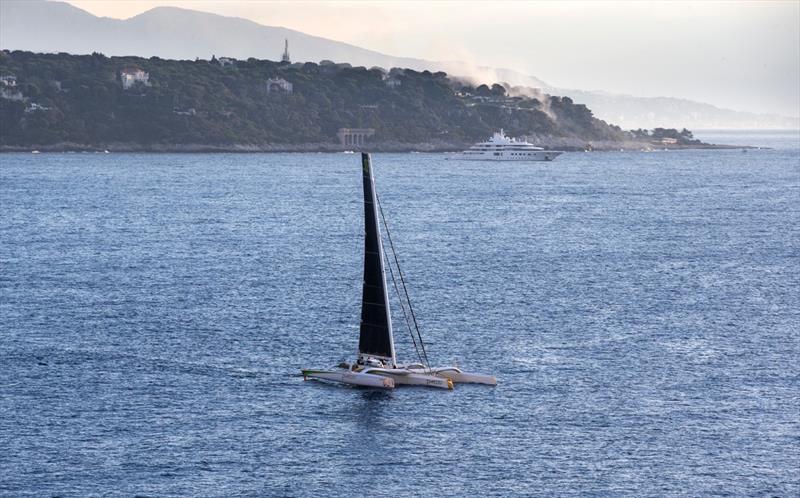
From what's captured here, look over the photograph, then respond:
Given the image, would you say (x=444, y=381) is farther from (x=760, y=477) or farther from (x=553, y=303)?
(x=553, y=303)

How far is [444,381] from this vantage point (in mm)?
63156

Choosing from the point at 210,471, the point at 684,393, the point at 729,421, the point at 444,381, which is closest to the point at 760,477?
the point at 729,421

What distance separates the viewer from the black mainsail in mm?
63062

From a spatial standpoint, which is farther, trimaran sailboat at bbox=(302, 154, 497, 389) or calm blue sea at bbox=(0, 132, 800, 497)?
trimaran sailboat at bbox=(302, 154, 497, 389)

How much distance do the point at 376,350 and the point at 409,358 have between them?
6252 mm

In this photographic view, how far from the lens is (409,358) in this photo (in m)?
70.5

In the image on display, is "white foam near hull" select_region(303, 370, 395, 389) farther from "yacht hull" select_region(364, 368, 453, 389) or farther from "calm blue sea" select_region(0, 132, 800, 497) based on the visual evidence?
"calm blue sea" select_region(0, 132, 800, 497)

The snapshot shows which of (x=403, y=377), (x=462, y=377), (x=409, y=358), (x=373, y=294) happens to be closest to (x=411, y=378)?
(x=403, y=377)

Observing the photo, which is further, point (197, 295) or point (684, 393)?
point (197, 295)

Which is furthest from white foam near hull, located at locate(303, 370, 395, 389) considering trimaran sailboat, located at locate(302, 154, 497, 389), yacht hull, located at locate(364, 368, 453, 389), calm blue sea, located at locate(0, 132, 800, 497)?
calm blue sea, located at locate(0, 132, 800, 497)

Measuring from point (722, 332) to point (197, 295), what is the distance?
33633mm

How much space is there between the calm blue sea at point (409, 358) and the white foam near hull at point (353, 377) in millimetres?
683

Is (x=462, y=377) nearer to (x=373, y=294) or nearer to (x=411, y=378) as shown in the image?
(x=411, y=378)

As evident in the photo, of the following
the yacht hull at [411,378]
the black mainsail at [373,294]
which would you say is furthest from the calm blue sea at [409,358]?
the black mainsail at [373,294]
